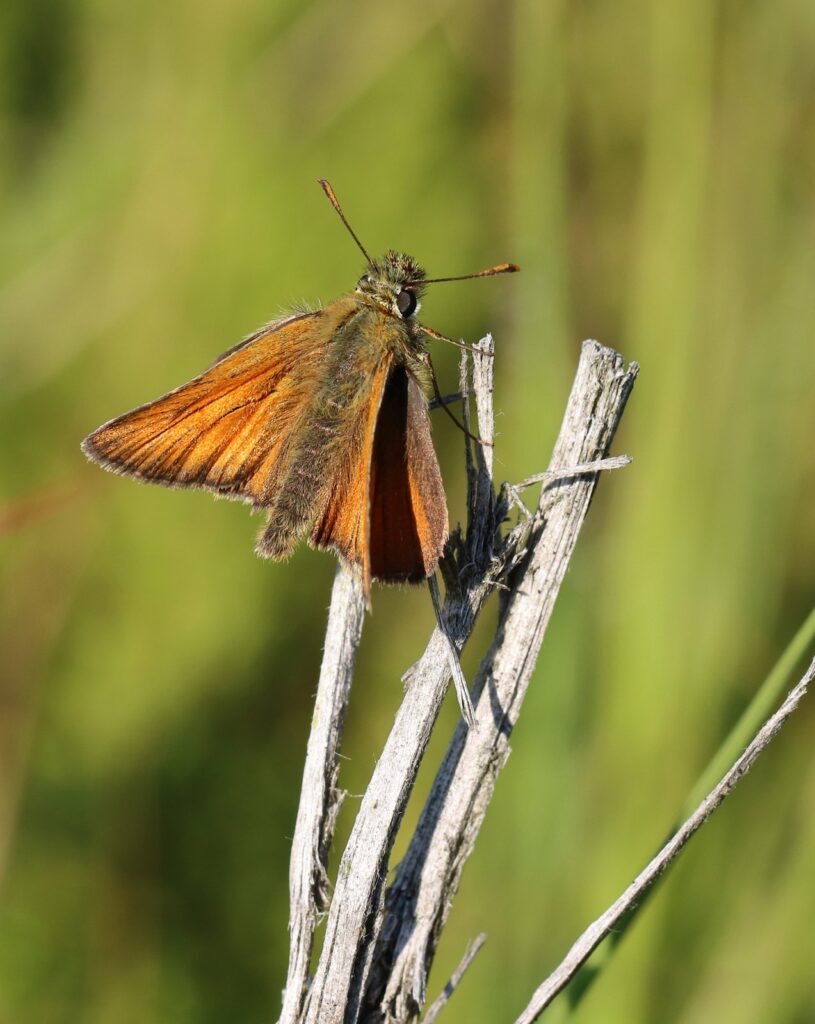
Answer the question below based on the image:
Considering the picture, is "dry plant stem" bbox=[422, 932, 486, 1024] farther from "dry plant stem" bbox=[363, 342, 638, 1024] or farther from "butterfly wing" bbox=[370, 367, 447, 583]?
"butterfly wing" bbox=[370, 367, 447, 583]

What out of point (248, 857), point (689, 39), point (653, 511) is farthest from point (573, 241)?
point (248, 857)

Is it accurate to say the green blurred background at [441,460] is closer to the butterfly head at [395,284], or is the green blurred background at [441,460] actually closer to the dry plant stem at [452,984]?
the butterfly head at [395,284]

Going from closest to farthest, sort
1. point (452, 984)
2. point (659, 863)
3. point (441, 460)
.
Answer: point (659, 863) < point (452, 984) < point (441, 460)

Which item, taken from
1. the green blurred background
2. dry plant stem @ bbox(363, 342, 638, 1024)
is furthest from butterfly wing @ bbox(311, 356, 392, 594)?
the green blurred background

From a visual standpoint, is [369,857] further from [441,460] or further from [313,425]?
[441,460]

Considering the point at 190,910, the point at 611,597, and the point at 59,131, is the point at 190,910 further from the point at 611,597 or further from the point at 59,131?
the point at 59,131

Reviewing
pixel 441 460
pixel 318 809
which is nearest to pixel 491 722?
pixel 318 809
